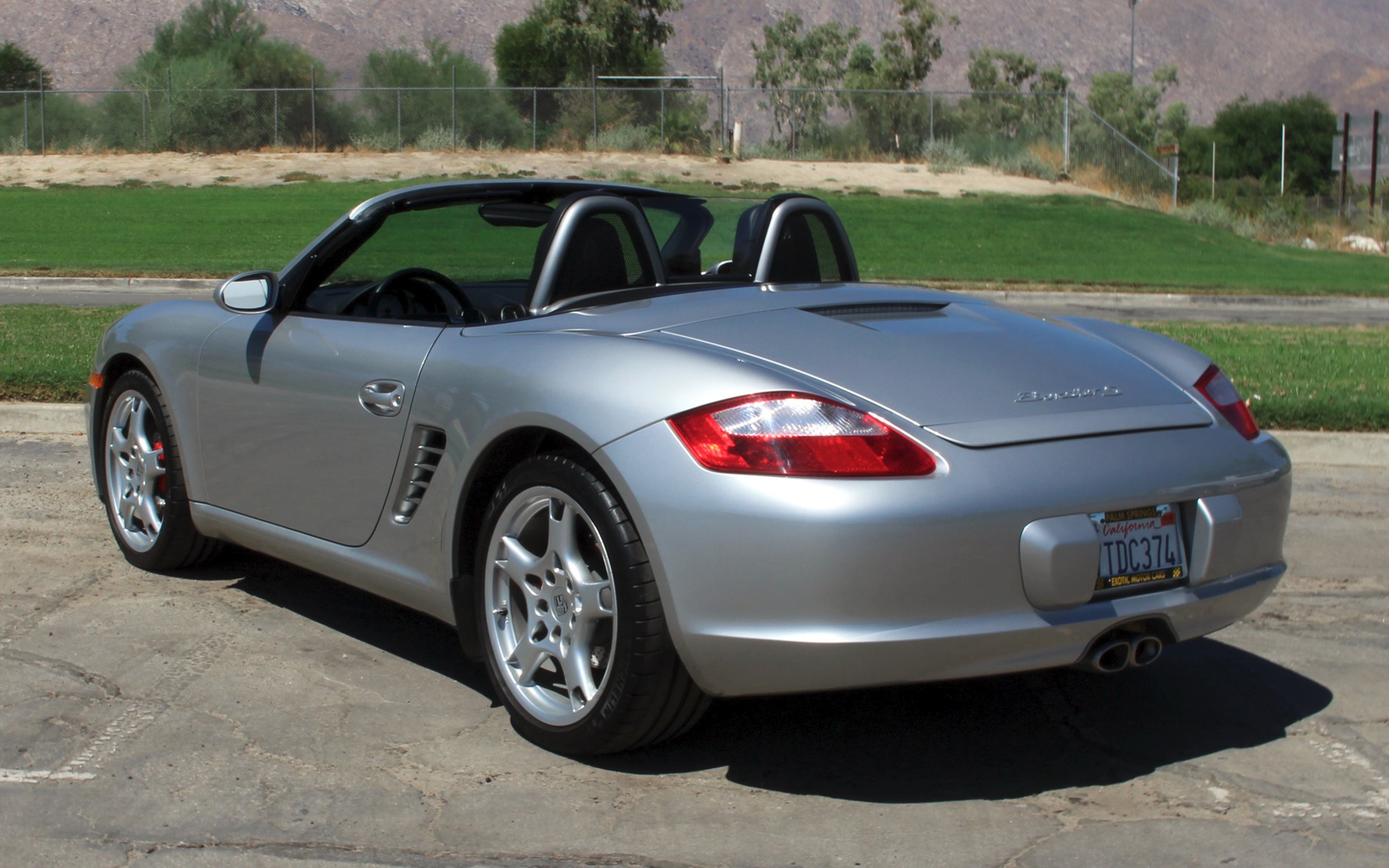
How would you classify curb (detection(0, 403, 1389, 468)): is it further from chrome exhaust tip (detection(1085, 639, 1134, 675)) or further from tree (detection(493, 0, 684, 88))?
tree (detection(493, 0, 684, 88))

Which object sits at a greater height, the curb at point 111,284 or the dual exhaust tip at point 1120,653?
the curb at point 111,284

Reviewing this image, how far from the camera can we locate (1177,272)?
24.5 metres

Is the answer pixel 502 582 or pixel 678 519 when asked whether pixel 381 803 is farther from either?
pixel 678 519

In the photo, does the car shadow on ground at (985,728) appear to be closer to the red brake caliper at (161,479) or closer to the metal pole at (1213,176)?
the red brake caliper at (161,479)

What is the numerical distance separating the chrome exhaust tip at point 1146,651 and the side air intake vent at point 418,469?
1817mm

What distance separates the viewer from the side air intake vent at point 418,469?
12.9 ft

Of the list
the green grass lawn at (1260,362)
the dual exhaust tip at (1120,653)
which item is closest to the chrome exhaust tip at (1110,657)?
the dual exhaust tip at (1120,653)

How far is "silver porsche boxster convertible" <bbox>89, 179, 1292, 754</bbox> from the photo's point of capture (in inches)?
125

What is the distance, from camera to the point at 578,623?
3.58m

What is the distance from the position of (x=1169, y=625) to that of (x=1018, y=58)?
3486 inches

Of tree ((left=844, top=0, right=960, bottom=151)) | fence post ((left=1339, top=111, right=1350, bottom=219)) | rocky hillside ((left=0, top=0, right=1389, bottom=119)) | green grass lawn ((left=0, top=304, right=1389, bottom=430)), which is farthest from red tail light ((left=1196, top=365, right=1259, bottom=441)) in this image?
rocky hillside ((left=0, top=0, right=1389, bottom=119))

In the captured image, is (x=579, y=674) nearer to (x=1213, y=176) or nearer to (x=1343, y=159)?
(x=1343, y=159)

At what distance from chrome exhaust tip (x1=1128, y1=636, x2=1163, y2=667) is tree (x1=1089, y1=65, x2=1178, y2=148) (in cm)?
9561

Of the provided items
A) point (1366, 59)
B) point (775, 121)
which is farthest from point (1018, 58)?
point (1366, 59)
